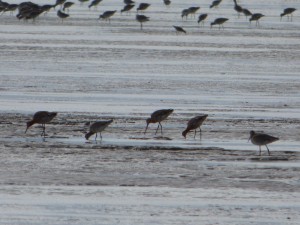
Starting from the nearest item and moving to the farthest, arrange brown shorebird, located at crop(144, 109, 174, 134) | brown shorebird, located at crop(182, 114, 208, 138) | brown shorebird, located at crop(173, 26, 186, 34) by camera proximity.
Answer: brown shorebird, located at crop(182, 114, 208, 138)
brown shorebird, located at crop(144, 109, 174, 134)
brown shorebird, located at crop(173, 26, 186, 34)

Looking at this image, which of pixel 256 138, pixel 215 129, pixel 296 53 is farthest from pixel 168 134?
pixel 296 53

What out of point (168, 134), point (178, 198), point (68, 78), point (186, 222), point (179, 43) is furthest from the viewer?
point (179, 43)

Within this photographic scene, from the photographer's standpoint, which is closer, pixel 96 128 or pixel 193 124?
pixel 96 128

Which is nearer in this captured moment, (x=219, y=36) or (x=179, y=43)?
(x=179, y=43)

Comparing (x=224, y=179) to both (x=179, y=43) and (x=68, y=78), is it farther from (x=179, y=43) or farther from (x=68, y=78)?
(x=179, y=43)

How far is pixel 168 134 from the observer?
589 inches

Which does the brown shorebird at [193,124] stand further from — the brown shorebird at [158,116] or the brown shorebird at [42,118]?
the brown shorebird at [42,118]

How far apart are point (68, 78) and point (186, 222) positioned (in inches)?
492

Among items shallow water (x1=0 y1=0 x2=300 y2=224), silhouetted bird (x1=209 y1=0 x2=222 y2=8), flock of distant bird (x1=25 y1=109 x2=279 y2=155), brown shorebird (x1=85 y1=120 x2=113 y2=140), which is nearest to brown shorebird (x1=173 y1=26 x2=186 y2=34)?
shallow water (x1=0 y1=0 x2=300 y2=224)

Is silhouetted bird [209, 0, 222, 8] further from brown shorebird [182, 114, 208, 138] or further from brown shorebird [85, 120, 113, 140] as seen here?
brown shorebird [85, 120, 113, 140]

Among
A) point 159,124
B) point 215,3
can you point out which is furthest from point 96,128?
point 215,3

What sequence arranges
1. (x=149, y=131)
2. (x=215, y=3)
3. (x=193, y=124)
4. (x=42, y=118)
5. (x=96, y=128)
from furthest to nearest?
(x=215, y=3) < (x=149, y=131) < (x=42, y=118) < (x=193, y=124) < (x=96, y=128)

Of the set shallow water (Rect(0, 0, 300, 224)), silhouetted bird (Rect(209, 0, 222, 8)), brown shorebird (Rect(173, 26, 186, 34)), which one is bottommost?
shallow water (Rect(0, 0, 300, 224))

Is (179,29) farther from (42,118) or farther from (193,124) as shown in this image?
(193,124)
